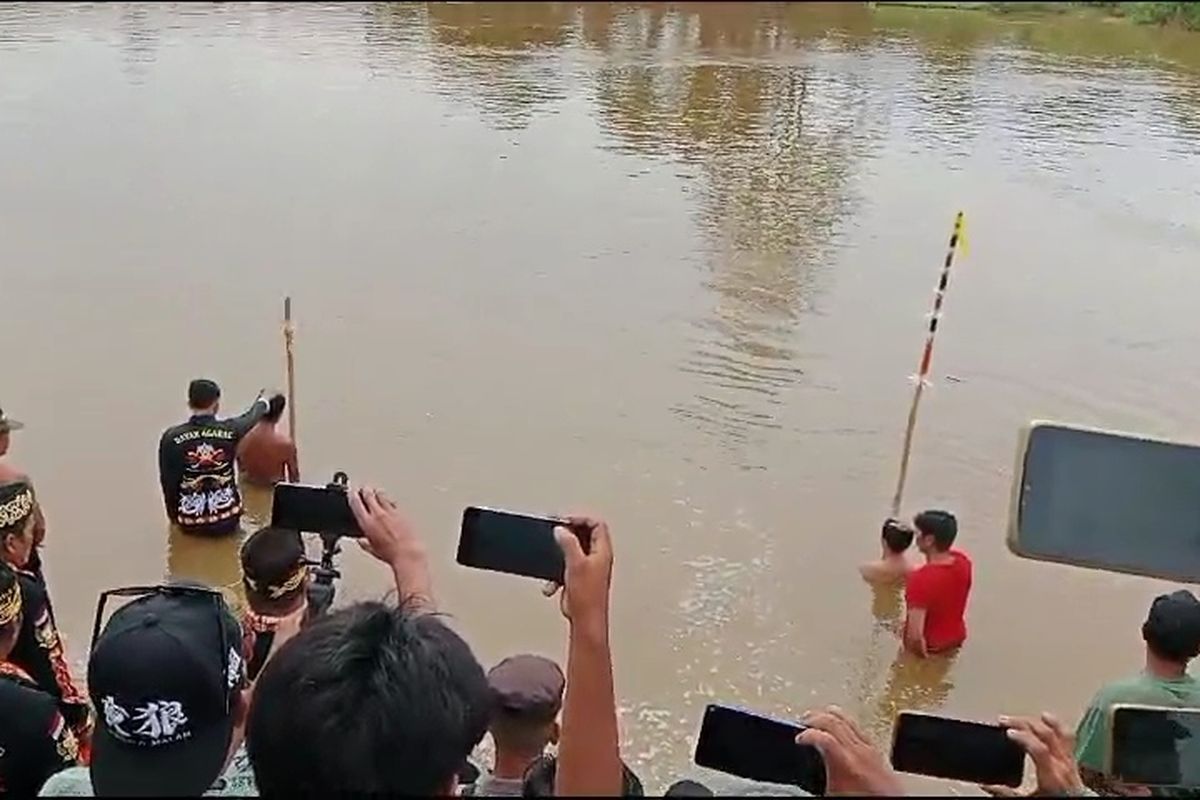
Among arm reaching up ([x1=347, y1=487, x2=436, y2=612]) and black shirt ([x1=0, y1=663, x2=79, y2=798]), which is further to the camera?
black shirt ([x1=0, y1=663, x2=79, y2=798])

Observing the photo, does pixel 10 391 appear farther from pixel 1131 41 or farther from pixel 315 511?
pixel 1131 41

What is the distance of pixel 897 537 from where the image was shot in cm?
690

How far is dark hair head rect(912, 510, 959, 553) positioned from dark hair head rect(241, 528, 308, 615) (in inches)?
123

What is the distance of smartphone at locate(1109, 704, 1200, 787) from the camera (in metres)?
2.52

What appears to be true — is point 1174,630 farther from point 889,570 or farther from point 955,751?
point 889,570

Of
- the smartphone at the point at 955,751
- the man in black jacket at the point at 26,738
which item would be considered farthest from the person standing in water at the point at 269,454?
the smartphone at the point at 955,751

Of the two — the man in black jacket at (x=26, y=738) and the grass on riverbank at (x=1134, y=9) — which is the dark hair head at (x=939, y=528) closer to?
the man in black jacket at (x=26, y=738)

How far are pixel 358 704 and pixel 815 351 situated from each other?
29.3ft

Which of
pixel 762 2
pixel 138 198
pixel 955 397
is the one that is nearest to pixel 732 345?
pixel 955 397

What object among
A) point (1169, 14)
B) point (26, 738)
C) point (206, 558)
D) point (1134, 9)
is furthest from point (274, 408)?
point (1134, 9)

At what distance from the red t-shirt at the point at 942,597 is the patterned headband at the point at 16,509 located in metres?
3.75

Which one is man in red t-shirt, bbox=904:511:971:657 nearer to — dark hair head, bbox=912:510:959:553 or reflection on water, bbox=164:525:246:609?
dark hair head, bbox=912:510:959:553

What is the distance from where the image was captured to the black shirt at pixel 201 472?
705cm

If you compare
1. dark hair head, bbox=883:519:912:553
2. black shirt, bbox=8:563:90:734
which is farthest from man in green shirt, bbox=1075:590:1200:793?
black shirt, bbox=8:563:90:734
